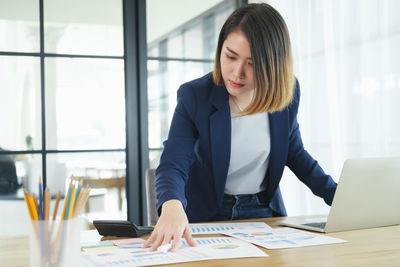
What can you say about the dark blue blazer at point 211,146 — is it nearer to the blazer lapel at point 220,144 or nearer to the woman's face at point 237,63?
the blazer lapel at point 220,144

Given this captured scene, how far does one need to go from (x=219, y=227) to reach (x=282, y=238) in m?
→ 0.24

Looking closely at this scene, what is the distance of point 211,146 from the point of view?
1592mm

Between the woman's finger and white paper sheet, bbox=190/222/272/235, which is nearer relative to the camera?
the woman's finger

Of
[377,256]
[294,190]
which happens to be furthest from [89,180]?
[377,256]

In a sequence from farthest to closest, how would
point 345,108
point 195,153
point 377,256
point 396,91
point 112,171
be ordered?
point 112,171
point 345,108
point 396,91
point 195,153
point 377,256

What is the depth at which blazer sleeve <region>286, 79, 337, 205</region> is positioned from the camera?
1682 mm

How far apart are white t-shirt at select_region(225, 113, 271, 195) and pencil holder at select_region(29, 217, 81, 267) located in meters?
0.94

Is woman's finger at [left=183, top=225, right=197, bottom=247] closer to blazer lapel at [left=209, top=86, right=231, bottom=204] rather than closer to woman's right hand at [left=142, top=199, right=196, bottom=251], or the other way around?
woman's right hand at [left=142, top=199, right=196, bottom=251]

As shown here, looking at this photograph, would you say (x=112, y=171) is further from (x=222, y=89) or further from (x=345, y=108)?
(x=222, y=89)

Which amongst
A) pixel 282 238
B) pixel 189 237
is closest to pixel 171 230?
pixel 189 237

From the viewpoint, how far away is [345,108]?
9.19ft

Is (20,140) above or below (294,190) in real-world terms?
above

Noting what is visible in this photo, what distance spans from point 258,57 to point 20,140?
2.35m

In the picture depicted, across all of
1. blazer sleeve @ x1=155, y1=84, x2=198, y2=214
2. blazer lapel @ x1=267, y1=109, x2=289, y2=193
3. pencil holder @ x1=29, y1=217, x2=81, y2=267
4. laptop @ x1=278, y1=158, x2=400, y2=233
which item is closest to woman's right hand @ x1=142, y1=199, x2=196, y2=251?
blazer sleeve @ x1=155, y1=84, x2=198, y2=214
